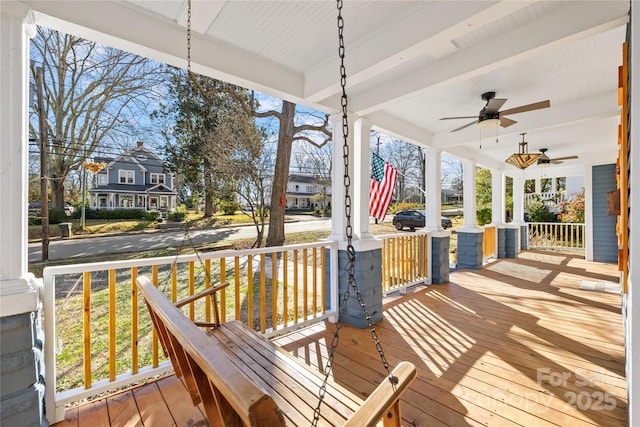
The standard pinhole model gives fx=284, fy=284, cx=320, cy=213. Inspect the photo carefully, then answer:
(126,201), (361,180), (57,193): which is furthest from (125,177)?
(361,180)

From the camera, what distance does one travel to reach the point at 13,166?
57.0 inches

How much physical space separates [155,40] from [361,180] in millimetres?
2305

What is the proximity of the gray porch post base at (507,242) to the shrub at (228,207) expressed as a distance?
6.43 m

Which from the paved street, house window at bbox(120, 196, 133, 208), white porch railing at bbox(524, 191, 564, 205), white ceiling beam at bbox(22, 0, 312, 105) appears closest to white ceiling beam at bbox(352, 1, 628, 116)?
white ceiling beam at bbox(22, 0, 312, 105)

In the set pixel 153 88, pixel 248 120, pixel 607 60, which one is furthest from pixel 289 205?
pixel 607 60

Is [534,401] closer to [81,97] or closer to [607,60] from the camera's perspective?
[607,60]

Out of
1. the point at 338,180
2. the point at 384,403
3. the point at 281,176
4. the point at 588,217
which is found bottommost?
the point at 384,403

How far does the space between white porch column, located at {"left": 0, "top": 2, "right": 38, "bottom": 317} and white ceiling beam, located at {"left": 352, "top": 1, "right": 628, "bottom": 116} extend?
2.74m

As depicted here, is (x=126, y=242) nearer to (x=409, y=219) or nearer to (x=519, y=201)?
(x=409, y=219)

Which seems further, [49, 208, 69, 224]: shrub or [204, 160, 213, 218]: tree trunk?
[204, 160, 213, 218]: tree trunk

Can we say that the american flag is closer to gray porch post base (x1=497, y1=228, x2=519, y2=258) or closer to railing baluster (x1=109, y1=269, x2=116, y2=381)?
railing baluster (x1=109, y1=269, x2=116, y2=381)

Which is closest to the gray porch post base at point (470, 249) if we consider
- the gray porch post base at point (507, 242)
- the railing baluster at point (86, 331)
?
the gray porch post base at point (507, 242)

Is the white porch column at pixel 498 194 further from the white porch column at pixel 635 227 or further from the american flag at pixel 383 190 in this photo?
the white porch column at pixel 635 227

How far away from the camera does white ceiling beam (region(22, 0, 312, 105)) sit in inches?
67.2
